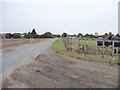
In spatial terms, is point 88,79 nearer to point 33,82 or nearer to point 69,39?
point 33,82

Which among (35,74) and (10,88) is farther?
(35,74)

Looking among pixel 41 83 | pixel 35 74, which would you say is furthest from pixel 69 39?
pixel 41 83

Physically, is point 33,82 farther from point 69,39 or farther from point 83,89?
point 69,39

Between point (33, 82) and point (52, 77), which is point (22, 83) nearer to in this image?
point (33, 82)

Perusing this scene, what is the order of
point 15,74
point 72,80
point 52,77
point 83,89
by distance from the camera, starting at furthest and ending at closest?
1. point 15,74
2. point 52,77
3. point 72,80
4. point 83,89

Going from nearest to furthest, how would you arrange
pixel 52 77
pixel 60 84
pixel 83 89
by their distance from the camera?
1. pixel 83 89
2. pixel 60 84
3. pixel 52 77

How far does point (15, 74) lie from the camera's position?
1027 centimetres

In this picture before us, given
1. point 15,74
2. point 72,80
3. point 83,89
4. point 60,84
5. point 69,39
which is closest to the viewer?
point 83,89

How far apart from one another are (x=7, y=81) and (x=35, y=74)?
71.7 inches

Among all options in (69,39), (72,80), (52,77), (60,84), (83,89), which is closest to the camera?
(83,89)

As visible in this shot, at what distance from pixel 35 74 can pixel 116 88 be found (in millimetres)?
3781

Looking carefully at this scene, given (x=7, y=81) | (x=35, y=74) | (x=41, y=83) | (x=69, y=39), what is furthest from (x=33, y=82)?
(x=69, y=39)

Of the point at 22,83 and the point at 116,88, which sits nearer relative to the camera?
the point at 116,88

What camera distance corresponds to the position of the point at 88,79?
9352mm
